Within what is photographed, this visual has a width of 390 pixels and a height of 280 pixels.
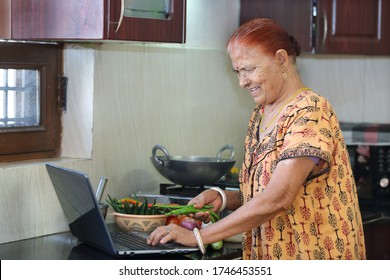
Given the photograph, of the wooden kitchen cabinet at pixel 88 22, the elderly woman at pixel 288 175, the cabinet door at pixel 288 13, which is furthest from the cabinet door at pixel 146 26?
the cabinet door at pixel 288 13

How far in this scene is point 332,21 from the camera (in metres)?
3.45

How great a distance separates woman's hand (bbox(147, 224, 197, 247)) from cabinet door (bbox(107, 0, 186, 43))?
1.78ft

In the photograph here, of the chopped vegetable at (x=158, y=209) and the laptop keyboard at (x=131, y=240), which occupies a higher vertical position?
the chopped vegetable at (x=158, y=209)

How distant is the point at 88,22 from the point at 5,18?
30cm

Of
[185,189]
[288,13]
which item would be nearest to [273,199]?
[185,189]

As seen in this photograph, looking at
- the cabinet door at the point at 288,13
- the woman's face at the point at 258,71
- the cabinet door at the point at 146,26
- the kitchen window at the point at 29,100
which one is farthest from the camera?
the cabinet door at the point at 288,13

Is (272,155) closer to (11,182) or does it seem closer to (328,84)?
(11,182)

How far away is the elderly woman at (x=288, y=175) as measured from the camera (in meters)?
2.11

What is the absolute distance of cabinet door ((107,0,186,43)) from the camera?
2.30 metres

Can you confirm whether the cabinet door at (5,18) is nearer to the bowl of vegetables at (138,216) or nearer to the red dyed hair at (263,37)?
the bowl of vegetables at (138,216)

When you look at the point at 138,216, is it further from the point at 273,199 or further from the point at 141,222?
the point at 273,199

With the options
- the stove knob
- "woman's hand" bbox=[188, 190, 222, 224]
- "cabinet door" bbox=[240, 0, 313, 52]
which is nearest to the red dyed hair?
"woman's hand" bbox=[188, 190, 222, 224]

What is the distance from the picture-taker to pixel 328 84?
3.79m
